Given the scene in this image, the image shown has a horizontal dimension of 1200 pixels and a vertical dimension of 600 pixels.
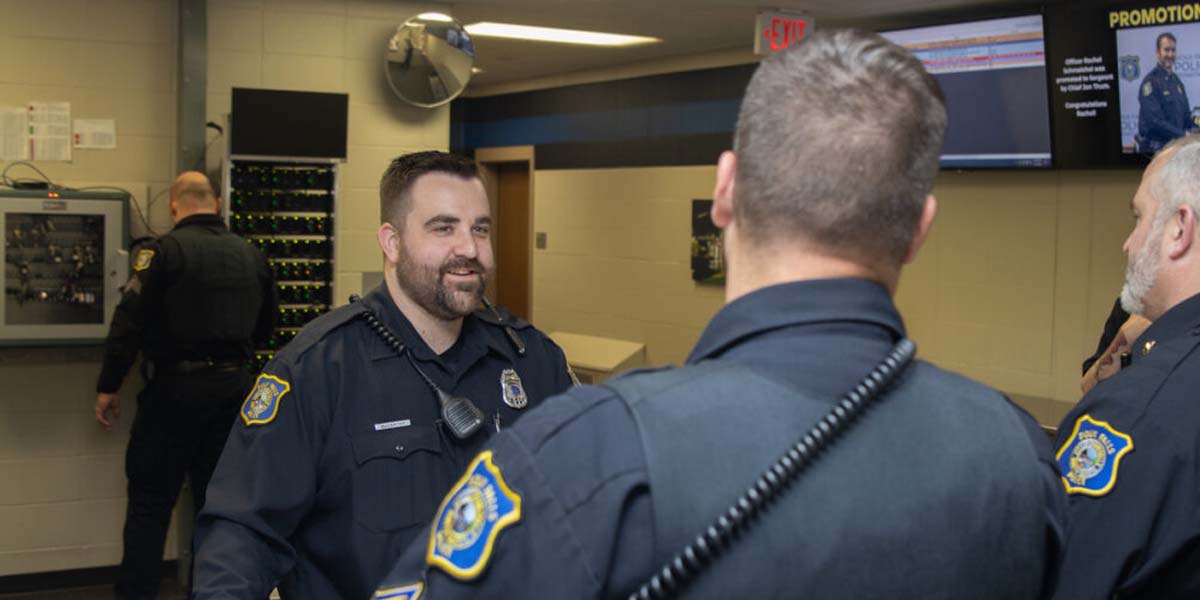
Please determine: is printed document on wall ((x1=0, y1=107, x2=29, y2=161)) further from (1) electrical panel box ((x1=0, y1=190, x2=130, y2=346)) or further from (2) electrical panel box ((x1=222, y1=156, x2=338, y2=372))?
(2) electrical panel box ((x1=222, y1=156, x2=338, y2=372))

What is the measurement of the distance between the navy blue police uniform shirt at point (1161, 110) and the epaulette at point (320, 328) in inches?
147

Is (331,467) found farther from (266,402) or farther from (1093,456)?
(1093,456)

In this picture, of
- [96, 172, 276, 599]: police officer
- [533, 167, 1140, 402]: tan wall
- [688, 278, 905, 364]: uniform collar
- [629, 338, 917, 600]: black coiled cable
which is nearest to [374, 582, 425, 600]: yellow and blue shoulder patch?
[629, 338, 917, 600]: black coiled cable

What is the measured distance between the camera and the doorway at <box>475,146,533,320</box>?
32.2 feet

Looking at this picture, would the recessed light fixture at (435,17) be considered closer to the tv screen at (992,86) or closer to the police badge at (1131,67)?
the tv screen at (992,86)

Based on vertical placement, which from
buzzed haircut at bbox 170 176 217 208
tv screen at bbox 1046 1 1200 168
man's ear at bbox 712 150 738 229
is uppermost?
tv screen at bbox 1046 1 1200 168

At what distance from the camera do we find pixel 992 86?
17.3 feet

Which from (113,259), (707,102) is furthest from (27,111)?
(707,102)

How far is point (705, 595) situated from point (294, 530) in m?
1.26

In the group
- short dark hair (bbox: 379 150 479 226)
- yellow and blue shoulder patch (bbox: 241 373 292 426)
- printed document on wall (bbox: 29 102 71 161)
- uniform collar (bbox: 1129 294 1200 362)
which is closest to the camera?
uniform collar (bbox: 1129 294 1200 362)

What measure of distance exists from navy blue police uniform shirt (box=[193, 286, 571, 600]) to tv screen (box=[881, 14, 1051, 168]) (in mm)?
3597

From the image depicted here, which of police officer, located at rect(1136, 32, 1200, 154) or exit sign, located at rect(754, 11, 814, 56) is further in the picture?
exit sign, located at rect(754, 11, 814, 56)

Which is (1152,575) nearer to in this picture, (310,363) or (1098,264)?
(310,363)

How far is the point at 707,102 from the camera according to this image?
7.47 m
